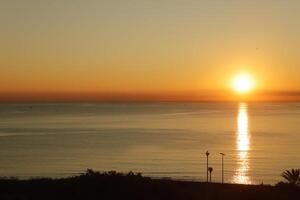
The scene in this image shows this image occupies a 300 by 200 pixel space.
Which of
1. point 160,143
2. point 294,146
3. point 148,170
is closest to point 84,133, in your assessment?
point 160,143

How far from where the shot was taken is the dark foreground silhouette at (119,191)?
26.3 m

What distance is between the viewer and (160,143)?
330 feet

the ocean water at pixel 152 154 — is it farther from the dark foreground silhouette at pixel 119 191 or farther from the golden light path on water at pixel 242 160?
the dark foreground silhouette at pixel 119 191

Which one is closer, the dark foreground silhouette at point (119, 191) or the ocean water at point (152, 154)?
the dark foreground silhouette at point (119, 191)

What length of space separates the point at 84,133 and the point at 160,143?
31.9 meters

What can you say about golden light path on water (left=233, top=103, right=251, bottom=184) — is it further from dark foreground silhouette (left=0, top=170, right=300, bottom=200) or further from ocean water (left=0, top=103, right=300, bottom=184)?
dark foreground silhouette (left=0, top=170, right=300, bottom=200)

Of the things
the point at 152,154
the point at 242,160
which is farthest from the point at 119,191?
the point at 152,154

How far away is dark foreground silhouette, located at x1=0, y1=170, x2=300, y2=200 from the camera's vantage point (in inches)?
1034

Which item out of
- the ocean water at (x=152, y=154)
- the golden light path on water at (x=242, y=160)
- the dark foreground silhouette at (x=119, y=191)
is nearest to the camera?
the dark foreground silhouette at (x=119, y=191)

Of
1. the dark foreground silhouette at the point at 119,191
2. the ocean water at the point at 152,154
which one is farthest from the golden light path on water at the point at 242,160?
the dark foreground silhouette at the point at 119,191

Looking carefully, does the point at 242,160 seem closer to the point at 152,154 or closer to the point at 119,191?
the point at 152,154

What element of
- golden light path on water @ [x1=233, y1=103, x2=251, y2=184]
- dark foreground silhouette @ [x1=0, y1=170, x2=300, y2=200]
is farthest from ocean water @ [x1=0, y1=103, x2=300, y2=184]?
dark foreground silhouette @ [x1=0, y1=170, x2=300, y2=200]

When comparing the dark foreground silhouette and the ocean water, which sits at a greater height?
the ocean water

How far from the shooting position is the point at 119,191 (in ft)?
87.3
